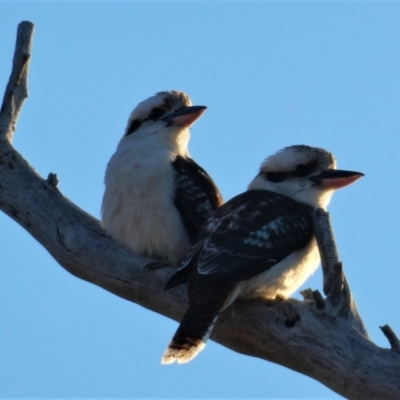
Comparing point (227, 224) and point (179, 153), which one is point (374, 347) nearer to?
point (227, 224)

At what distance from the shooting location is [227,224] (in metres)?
6.35

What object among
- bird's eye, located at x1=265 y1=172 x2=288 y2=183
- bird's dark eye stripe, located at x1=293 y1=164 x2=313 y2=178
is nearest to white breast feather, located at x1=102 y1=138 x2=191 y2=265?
bird's eye, located at x1=265 y1=172 x2=288 y2=183

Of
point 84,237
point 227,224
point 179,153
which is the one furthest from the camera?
point 179,153

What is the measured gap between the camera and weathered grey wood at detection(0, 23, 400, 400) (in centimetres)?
574

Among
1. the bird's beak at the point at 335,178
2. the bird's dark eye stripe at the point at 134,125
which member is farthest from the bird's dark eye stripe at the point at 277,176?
the bird's dark eye stripe at the point at 134,125

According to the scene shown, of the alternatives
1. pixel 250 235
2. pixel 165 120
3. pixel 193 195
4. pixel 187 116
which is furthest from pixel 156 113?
pixel 250 235

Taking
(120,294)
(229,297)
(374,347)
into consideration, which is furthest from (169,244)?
(374,347)

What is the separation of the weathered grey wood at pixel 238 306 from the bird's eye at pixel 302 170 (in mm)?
910

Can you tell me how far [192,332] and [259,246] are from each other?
0.69 metres

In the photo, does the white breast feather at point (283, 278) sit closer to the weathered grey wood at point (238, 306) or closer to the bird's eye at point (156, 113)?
the weathered grey wood at point (238, 306)

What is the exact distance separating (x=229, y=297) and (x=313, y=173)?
1.37m

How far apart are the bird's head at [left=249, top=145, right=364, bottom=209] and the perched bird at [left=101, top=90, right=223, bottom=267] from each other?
15.3 inches

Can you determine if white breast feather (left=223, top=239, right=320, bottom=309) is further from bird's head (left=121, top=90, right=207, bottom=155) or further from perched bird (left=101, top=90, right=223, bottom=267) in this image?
bird's head (left=121, top=90, right=207, bottom=155)

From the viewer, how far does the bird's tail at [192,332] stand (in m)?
5.75
